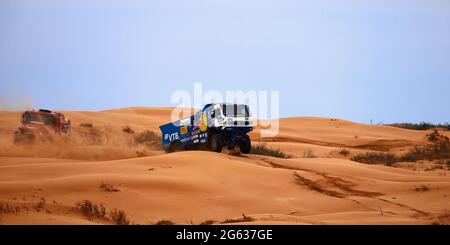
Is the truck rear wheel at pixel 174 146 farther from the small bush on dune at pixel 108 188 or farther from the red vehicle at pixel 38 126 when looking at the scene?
the small bush on dune at pixel 108 188

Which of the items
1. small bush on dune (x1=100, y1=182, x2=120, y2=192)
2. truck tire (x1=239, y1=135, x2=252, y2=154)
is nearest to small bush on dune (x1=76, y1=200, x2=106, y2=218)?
small bush on dune (x1=100, y1=182, x2=120, y2=192)

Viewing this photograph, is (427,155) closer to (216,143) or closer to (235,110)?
(235,110)

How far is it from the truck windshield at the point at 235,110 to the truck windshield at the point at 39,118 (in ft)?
26.6

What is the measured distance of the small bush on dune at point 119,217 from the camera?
37.8ft

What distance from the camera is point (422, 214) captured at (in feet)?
46.2

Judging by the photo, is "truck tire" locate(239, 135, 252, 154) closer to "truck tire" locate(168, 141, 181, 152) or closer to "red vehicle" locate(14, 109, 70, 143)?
"truck tire" locate(168, 141, 181, 152)

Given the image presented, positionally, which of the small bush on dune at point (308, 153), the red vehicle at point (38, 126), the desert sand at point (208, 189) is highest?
the red vehicle at point (38, 126)

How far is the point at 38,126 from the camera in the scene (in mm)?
26953

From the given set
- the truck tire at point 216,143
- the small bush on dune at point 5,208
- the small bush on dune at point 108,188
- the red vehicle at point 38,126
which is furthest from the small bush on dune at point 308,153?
the small bush on dune at point 5,208

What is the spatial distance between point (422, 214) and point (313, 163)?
9.06 m

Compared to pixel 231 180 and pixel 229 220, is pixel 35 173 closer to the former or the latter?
pixel 231 180

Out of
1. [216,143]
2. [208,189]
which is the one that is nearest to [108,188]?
[208,189]

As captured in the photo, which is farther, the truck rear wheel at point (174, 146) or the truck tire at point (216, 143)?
the truck rear wheel at point (174, 146)
